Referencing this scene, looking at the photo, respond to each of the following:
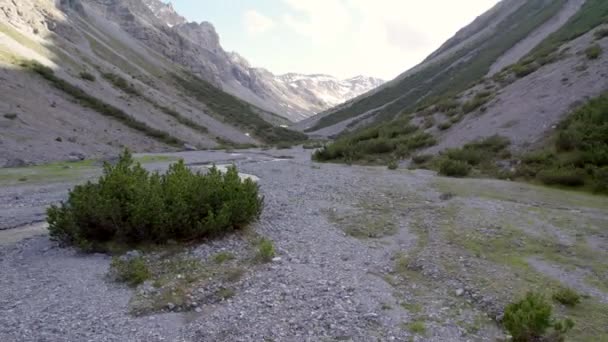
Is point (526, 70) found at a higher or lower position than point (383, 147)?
higher

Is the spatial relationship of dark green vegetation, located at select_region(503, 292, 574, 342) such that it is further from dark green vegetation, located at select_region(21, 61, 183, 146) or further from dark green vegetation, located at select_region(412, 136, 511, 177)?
dark green vegetation, located at select_region(21, 61, 183, 146)

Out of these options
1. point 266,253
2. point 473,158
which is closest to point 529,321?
point 266,253

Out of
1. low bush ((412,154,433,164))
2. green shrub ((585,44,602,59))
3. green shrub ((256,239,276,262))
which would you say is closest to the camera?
green shrub ((256,239,276,262))

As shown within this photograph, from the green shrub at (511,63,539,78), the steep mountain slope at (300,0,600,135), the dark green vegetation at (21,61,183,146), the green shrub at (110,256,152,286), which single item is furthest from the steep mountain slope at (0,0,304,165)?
the green shrub at (511,63,539,78)

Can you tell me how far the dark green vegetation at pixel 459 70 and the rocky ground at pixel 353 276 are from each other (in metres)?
55.2

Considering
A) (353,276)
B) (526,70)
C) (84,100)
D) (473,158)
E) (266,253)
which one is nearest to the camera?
(353,276)

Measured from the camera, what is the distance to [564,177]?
1703 centimetres

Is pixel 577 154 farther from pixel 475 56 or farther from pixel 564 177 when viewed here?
pixel 475 56

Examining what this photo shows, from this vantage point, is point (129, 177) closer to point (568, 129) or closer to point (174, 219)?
point (174, 219)

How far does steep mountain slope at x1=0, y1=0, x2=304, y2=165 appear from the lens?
3452 centimetres

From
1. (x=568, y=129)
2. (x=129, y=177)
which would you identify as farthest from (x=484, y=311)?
(x=568, y=129)

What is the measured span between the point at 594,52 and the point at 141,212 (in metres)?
27.8

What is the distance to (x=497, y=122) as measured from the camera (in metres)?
25.4

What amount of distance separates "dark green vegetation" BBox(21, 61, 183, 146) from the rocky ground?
36307 mm
